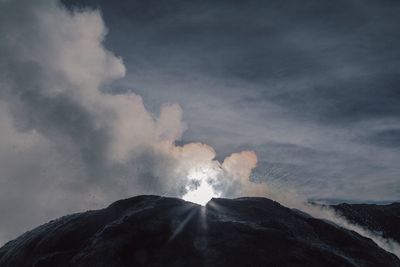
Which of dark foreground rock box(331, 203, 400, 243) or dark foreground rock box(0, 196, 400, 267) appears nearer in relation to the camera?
dark foreground rock box(0, 196, 400, 267)

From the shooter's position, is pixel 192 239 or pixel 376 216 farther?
pixel 376 216

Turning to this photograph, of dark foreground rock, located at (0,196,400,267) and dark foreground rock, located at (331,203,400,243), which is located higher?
dark foreground rock, located at (331,203,400,243)

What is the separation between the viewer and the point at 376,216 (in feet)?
497

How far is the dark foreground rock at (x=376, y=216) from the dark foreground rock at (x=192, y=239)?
406 ft

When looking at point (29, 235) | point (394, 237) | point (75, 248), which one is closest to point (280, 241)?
point (75, 248)

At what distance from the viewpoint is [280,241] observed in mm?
19016

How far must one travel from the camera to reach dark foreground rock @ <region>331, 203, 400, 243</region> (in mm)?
Result: 140075

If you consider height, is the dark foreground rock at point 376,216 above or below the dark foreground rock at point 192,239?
above

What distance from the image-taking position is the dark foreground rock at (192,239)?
1791 cm

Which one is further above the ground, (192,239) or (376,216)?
(376,216)

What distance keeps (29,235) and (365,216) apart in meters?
152

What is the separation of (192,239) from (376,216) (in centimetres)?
14695

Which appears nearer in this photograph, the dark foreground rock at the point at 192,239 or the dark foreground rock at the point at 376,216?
the dark foreground rock at the point at 192,239

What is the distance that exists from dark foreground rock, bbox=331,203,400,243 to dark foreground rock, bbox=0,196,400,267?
124m
